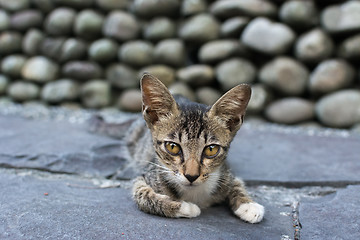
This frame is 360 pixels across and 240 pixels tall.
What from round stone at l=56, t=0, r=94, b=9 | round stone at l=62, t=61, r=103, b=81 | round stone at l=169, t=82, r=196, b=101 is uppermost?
round stone at l=56, t=0, r=94, b=9

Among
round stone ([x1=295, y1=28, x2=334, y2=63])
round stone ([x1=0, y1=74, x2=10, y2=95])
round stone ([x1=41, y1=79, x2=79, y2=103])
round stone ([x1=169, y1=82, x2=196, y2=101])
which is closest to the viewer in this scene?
round stone ([x1=295, y1=28, x2=334, y2=63])

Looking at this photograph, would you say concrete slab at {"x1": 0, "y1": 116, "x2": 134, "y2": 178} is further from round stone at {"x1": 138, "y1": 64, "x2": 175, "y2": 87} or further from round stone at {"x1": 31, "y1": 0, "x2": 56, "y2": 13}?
round stone at {"x1": 31, "y1": 0, "x2": 56, "y2": 13}

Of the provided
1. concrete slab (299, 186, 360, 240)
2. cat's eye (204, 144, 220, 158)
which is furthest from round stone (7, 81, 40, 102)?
concrete slab (299, 186, 360, 240)

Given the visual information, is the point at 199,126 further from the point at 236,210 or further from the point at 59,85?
the point at 59,85

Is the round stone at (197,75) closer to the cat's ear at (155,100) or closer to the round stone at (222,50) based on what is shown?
the round stone at (222,50)

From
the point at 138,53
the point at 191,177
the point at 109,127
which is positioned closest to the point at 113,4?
the point at 138,53

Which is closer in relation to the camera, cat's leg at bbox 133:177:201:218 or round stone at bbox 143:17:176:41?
cat's leg at bbox 133:177:201:218

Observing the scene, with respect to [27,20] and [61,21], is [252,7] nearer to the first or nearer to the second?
[61,21]

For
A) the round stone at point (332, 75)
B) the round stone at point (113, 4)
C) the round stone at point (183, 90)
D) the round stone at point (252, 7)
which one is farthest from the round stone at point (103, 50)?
the round stone at point (332, 75)

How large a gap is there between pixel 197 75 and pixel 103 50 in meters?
1.95

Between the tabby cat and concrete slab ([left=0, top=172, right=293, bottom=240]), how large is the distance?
3.3 inches

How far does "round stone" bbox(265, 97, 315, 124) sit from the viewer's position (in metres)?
5.39

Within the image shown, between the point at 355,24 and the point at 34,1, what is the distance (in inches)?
239

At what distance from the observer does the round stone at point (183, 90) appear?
5.92 meters
